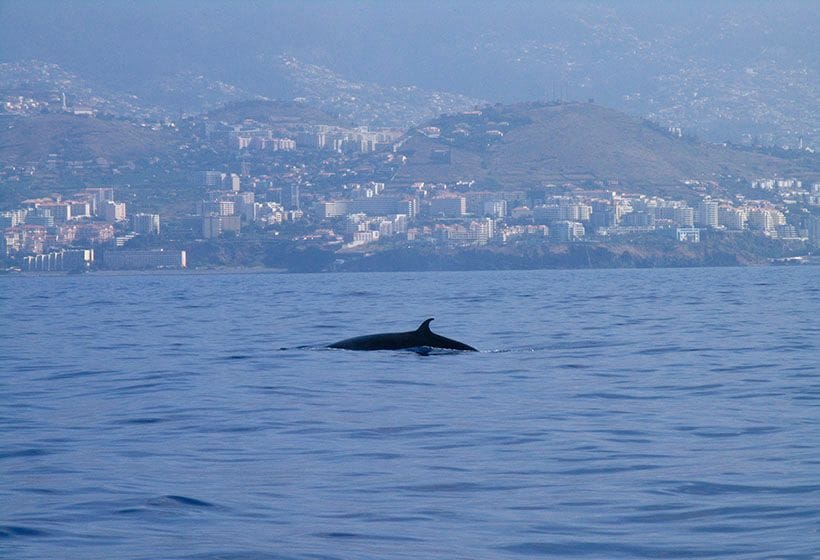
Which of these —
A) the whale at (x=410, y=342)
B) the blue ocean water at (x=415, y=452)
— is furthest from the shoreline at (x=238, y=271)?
the blue ocean water at (x=415, y=452)

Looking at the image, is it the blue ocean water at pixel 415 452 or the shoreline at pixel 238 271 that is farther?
the shoreline at pixel 238 271

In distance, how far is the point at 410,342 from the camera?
955 inches

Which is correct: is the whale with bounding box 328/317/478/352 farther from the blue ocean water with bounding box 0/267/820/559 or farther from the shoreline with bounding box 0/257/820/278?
the shoreline with bounding box 0/257/820/278

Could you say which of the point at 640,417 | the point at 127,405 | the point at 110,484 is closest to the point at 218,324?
the point at 127,405

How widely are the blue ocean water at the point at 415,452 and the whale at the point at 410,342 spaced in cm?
30

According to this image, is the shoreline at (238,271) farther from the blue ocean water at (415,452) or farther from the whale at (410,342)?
the blue ocean water at (415,452)

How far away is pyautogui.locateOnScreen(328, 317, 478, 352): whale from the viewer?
78.2 ft

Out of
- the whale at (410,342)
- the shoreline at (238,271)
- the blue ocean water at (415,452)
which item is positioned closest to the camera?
the blue ocean water at (415,452)

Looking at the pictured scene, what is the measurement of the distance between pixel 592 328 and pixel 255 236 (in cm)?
16458

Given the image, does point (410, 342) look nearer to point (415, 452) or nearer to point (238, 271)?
point (415, 452)

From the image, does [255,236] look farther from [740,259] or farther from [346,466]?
[346,466]

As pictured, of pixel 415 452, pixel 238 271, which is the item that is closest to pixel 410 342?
pixel 415 452

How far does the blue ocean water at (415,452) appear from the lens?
950 cm

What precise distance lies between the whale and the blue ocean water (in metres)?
0.30
